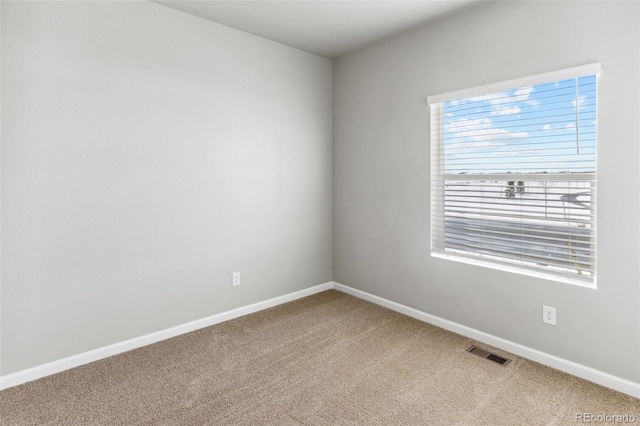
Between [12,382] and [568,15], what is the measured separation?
411 centimetres

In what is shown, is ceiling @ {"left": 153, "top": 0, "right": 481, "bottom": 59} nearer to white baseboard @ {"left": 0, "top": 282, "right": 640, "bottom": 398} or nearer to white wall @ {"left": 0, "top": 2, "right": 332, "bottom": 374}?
white wall @ {"left": 0, "top": 2, "right": 332, "bottom": 374}

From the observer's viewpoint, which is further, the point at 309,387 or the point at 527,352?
the point at 527,352

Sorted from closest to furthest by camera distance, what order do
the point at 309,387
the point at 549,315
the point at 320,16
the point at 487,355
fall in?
1. the point at 309,387
2. the point at 549,315
3. the point at 487,355
4. the point at 320,16

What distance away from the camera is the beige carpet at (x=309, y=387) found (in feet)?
6.14

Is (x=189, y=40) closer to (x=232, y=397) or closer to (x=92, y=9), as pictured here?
(x=92, y=9)

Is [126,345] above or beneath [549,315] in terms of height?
beneath

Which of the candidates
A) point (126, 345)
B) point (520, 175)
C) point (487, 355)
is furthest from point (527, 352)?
point (126, 345)

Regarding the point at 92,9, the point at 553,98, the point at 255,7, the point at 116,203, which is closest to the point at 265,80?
the point at 255,7

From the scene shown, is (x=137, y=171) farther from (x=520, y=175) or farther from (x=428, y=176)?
(x=520, y=175)

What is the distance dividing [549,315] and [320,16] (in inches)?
109

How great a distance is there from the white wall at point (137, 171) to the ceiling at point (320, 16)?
0.14 m

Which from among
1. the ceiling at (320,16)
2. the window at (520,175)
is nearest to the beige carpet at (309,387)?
the window at (520,175)

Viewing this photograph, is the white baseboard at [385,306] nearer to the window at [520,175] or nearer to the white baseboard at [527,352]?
the white baseboard at [527,352]

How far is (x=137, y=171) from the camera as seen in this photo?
102 inches
